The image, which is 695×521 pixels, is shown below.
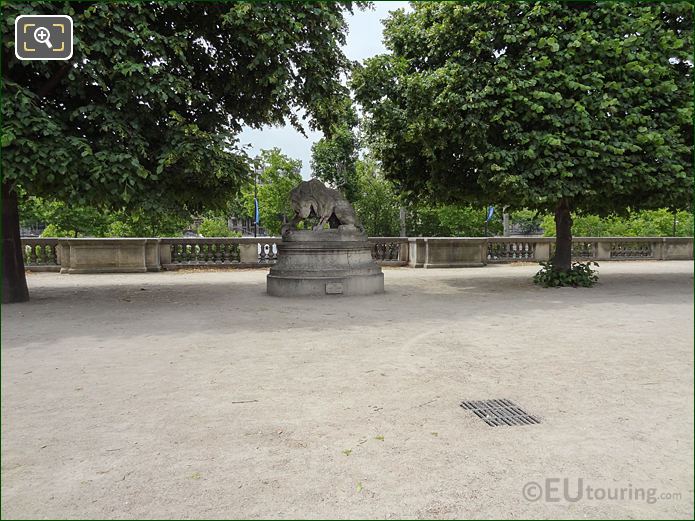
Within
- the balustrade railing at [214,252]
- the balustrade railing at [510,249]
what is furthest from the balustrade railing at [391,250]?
the balustrade railing at [214,252]

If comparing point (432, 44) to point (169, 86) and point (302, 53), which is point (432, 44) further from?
point (169, 86)

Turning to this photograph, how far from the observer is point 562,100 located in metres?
10.6

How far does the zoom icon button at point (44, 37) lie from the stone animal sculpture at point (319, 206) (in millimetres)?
9575

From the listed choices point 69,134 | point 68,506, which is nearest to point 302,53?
point 69,134

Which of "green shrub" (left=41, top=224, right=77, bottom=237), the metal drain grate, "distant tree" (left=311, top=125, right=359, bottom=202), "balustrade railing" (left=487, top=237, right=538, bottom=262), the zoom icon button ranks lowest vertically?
the metal drain grate

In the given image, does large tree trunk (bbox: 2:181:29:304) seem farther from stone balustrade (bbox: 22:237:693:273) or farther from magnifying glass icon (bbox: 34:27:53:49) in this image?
magnifying glass icon (bbox: 34:27:53:49)

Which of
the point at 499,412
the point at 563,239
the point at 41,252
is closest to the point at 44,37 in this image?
the point at 499,412

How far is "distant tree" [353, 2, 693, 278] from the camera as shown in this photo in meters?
10.4

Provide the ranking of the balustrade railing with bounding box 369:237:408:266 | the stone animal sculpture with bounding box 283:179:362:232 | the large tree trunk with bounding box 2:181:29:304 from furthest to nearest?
1. the balustrade railing with bounding box 369:237:408:266
2. the stone animal sculpture with bounding box 283:179:362:232
3. the large tree trunk with bounding box 2:181:29:304

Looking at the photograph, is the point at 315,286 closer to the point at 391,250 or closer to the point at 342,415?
the point at 342,415

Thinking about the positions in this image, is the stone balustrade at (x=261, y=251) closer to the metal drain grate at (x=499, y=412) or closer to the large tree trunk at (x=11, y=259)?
the large tree trunk at (x=11, y=259)

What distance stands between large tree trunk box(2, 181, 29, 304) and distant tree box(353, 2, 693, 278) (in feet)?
28.0

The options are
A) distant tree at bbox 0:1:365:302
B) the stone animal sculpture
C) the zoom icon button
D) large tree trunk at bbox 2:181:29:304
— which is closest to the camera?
the zoom icon button

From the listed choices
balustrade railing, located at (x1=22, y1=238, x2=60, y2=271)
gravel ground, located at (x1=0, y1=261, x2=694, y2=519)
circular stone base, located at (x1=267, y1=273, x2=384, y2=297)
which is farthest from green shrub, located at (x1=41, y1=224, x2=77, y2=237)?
gravel ground, located at (x1=0, y1=261, x2=694, y2=519)
